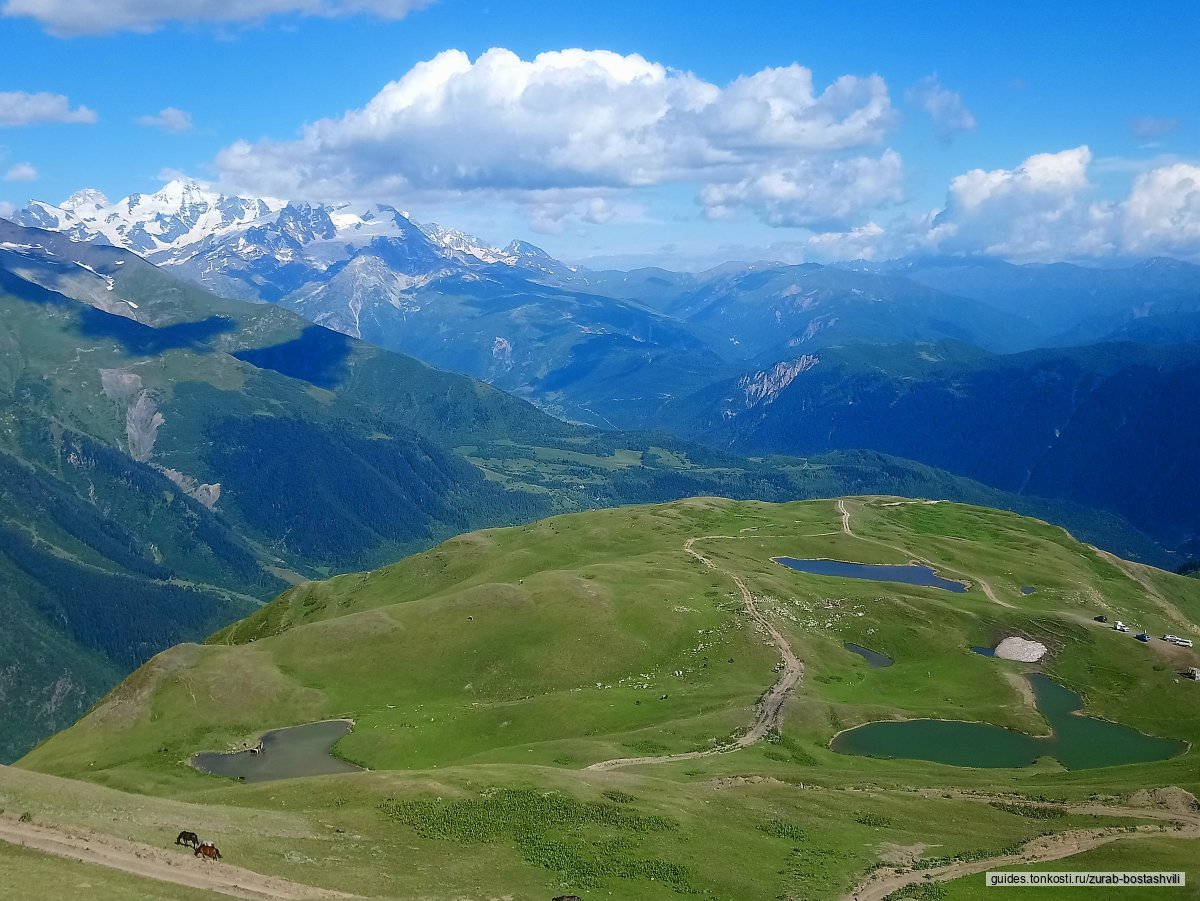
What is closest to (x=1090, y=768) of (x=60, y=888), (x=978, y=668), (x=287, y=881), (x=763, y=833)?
(x=978, y=668)

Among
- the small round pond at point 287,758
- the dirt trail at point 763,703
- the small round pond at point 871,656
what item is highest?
the dirt trail at point 763,703

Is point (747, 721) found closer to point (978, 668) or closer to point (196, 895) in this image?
point (978, 668)

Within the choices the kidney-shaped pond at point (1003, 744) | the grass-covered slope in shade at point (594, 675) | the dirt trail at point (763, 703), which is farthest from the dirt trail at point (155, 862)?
the kidney-shaped pond at point (1003, 744)

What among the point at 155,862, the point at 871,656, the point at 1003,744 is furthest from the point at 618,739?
the point at 155,862

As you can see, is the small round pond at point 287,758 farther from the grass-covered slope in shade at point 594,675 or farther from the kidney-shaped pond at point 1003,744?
the kidney-shaped pond at point 1003,744

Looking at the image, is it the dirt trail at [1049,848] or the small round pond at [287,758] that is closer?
the dirt trail at [1049,848]

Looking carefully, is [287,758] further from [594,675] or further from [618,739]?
[618,739]

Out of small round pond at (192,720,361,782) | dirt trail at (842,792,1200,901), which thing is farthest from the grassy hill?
small round pond at (192,720,361,782)

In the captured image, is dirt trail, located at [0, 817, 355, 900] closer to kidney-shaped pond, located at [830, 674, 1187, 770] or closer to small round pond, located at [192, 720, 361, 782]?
small round pond, located at [192, 720, 361, 782]
